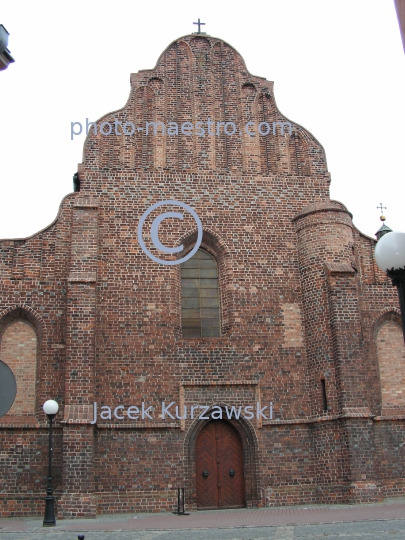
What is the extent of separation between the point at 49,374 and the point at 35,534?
5.70 metres

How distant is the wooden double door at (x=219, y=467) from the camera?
62.5 ft

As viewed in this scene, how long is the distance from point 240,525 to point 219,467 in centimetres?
458

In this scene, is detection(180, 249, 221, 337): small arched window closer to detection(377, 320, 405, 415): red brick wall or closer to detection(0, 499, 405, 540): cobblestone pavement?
detection(377, 320, 405, 415): red brick wall

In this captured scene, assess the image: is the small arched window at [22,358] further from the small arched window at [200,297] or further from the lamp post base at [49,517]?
the small arched window at [200,297]

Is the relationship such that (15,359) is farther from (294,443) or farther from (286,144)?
(286,144)

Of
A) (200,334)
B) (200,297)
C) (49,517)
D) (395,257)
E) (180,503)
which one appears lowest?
(49,517)

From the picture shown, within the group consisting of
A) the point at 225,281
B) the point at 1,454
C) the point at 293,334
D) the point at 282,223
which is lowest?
the point at 1,454

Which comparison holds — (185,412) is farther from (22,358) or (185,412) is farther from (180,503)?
(22,358)

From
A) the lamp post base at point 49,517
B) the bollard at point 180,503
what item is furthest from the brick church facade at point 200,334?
the lamp post base at point 49,517

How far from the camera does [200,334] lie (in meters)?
20.5

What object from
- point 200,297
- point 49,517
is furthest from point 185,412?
point 49,517

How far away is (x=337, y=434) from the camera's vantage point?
18797 mm

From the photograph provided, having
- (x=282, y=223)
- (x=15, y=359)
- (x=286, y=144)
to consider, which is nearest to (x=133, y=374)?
(x=15, y=359)

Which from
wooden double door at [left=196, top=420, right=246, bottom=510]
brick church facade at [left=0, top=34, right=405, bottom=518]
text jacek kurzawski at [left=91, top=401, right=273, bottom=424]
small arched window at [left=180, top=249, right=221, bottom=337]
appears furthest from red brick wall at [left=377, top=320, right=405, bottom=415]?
small arched window at [left=180, top=249, right=221, bottom=337]
